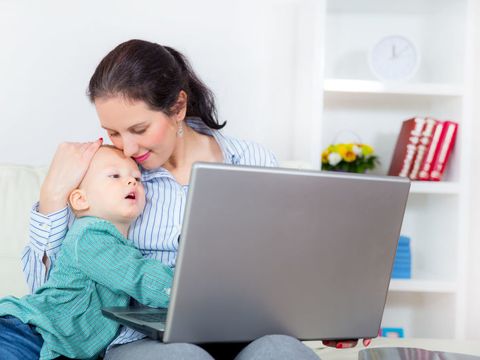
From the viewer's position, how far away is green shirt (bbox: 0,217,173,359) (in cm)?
146

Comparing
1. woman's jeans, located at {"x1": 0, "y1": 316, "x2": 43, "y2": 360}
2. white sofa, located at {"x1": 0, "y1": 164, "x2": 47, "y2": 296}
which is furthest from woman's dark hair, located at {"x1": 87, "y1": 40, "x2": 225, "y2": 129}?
woman's jeans, located at {"x1": 0, "y1": 316, "x2": 43, "y2": 360}

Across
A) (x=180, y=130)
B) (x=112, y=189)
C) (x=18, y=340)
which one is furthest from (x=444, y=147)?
(x=18, y=340)

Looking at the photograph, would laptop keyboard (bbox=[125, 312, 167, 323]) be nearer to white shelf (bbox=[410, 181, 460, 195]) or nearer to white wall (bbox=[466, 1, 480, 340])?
white shelf (bbox=[410, 181, 460, 195])

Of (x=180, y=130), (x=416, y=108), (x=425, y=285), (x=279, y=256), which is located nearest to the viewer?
(x=279, y=256)

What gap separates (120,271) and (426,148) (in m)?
1.52

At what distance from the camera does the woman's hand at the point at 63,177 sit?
1594 millimetres

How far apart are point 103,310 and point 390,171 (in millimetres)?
1633

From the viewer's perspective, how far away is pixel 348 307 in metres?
1.33

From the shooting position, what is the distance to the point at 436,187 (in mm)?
2613

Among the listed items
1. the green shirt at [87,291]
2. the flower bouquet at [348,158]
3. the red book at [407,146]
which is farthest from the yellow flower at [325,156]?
the green shirt at [87,291]

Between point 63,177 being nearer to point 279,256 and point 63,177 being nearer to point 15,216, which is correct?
point 15,216

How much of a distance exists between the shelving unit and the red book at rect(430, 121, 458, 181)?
0.09 ft

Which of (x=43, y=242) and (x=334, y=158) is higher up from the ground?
(x=334, y=158)

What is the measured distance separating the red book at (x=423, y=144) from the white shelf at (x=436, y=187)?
0.07 metres
